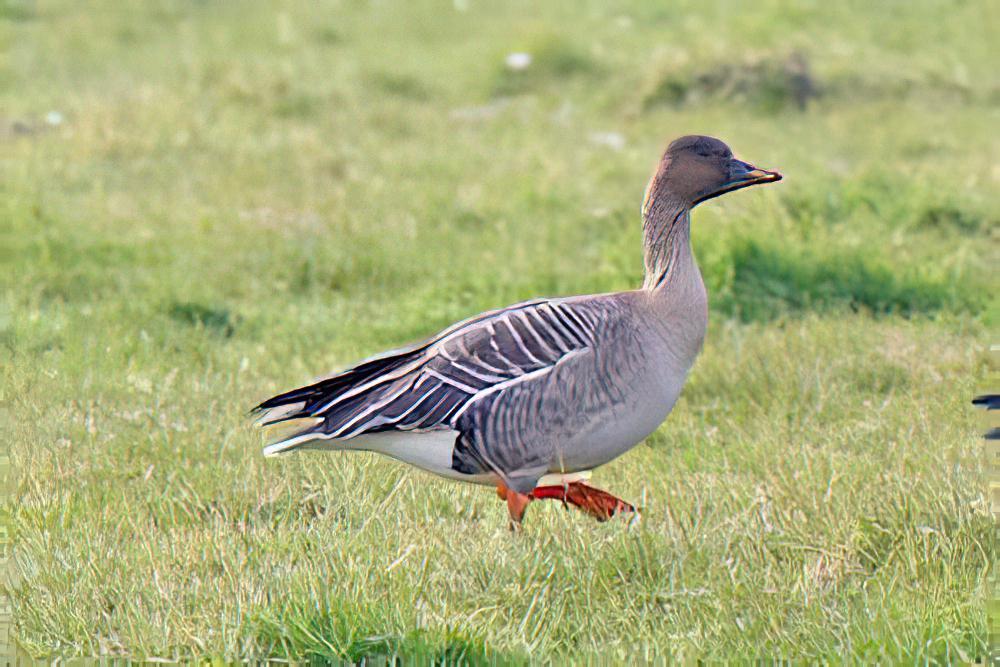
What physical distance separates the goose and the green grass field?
0.71 feet

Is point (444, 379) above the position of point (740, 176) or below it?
A: below

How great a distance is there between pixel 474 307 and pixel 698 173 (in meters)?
2.66

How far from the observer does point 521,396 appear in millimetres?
4562

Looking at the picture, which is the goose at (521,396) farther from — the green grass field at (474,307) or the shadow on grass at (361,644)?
the shadow on grass at (361,644)

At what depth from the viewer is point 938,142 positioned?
11359 mm

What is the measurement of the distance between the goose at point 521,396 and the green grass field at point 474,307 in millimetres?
217

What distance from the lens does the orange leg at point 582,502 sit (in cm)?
457

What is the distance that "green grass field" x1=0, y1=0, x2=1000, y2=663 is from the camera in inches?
152

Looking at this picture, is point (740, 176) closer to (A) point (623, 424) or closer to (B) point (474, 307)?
(A) point (623, 424)

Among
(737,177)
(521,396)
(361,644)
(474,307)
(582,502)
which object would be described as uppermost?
(737,177)

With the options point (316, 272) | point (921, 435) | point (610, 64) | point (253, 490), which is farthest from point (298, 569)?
point (610, 64)

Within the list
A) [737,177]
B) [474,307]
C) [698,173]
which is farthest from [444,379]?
[474,307]

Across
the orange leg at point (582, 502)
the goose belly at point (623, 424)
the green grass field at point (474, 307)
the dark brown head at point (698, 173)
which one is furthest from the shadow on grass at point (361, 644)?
the dark brown head at point (698, 173)

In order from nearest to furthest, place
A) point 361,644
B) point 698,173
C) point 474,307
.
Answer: point 361,644 → point 698,173 → point 474,307
